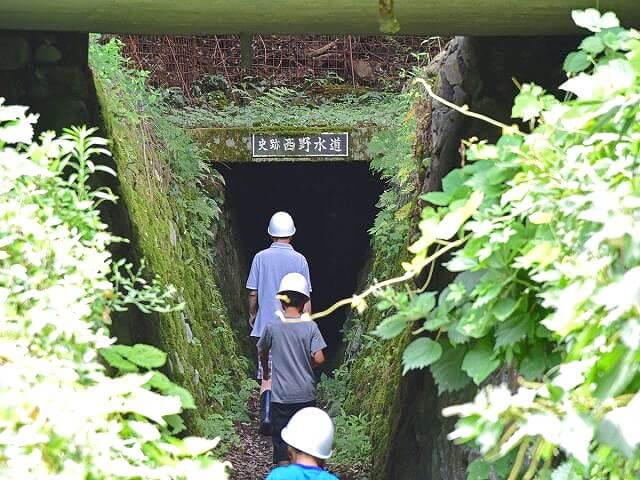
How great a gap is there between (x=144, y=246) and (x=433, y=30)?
2349mm

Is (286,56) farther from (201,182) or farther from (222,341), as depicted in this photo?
(222,341)

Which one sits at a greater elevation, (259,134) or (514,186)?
(514,186)

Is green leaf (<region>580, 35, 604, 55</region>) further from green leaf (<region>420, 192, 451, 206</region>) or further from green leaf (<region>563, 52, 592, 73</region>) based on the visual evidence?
green leaf (<region>420, 192, 451, 206</region>)

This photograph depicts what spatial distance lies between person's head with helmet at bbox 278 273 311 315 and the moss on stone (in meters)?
0.79

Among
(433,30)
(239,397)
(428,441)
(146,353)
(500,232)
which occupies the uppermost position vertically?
(433,30)

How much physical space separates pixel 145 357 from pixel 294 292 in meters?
3.26

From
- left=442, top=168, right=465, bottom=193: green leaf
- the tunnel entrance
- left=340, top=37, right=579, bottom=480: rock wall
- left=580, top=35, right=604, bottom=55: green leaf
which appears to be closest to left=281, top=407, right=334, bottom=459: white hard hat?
left=340, top=37, right=579, bottom=480: rock wall

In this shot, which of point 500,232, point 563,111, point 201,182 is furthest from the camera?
point 201,182

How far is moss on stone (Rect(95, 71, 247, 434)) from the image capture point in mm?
6426

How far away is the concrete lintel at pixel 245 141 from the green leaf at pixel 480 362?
27.4 feet

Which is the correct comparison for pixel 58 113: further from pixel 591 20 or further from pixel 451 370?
pixel 591 20

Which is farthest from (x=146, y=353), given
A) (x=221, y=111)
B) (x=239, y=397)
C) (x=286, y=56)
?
(x=286, y=56)

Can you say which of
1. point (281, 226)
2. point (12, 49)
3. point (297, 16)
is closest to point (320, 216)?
point (281, 226)

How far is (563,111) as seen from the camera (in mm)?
2807
